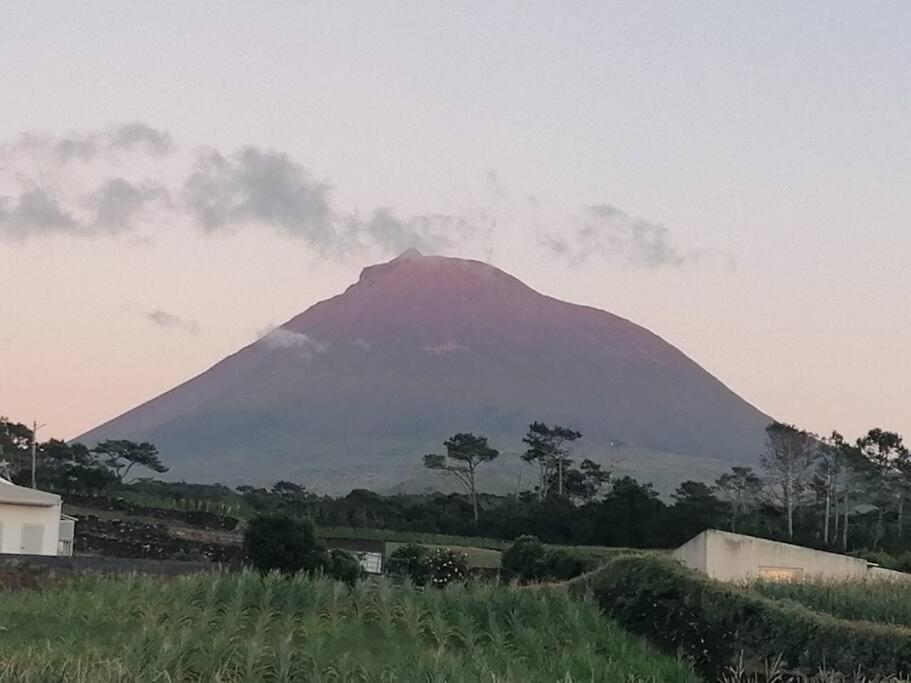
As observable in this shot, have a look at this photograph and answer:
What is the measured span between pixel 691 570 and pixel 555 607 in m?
1.97

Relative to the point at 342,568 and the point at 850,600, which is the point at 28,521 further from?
the point at 850,600

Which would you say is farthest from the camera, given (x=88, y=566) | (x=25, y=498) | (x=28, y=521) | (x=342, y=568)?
(x=28, y=521)

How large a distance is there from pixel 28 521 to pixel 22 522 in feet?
0.51

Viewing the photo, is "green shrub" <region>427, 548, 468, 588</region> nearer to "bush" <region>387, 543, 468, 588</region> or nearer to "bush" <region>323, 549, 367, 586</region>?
"bush" <region>387, 543, 468, 588</region>

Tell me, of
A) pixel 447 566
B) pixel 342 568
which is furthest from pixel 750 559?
pixel 342 568

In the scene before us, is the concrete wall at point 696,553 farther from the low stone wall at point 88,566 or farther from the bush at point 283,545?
the low stone wall at point 88,566

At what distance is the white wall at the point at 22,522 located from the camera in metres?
29.0

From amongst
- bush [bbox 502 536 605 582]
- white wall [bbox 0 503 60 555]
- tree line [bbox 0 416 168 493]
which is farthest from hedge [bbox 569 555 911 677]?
tree line [bbox 0 416 168 493]

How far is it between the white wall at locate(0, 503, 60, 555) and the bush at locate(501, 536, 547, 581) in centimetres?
1267

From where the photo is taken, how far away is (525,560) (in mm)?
34750

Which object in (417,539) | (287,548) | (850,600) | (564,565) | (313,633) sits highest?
(850,600)

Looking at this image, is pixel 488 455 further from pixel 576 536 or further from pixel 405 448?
pixel 405 448

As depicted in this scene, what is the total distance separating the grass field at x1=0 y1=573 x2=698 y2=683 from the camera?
989 centimetres

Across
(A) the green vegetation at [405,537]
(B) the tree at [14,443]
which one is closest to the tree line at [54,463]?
(B) the tree at [14,443]
